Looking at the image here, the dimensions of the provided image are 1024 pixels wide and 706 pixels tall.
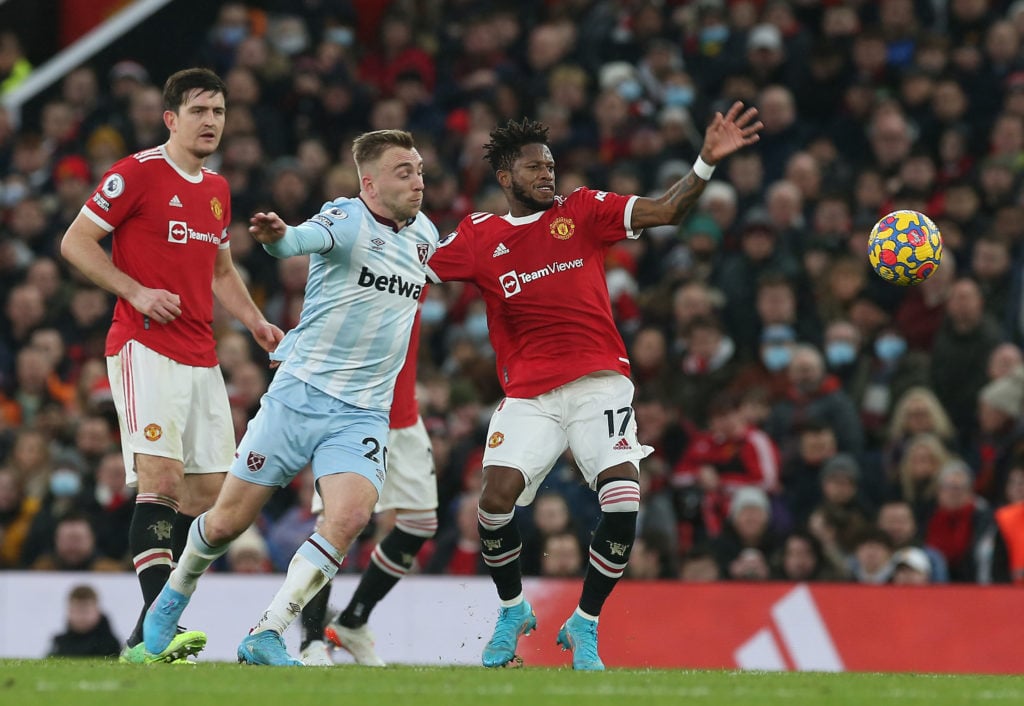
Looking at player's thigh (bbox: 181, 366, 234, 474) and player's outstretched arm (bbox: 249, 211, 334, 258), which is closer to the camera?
player's outstretched arm (bbox: 249, 211, 334, 258)

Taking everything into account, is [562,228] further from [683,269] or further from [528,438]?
[683,269]

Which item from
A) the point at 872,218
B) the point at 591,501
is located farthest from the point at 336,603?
the point at 872,218

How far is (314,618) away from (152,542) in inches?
64.7

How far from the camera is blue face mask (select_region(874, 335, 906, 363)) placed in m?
14.2

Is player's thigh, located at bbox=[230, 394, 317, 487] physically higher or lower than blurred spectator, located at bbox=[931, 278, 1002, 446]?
higher

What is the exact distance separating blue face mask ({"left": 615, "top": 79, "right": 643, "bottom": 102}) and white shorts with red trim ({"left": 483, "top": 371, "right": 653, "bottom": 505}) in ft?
27.6

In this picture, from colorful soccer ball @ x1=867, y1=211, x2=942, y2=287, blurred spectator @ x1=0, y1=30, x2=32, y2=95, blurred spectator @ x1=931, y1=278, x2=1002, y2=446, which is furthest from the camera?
blurred spectator @ x1=0, y1=30, x2=32, y2=95

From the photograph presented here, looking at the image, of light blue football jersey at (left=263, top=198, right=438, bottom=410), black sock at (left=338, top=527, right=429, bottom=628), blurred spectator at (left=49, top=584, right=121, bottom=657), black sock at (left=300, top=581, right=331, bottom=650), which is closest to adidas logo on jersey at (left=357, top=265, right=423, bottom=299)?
light blue football jersey at (left=263, top=198, right=438, bottom=410)

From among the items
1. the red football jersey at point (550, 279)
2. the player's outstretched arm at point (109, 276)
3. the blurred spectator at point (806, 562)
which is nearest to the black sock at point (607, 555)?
the red football jersey at point (550, 279)

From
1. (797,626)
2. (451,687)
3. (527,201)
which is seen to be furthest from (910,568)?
(451,687)

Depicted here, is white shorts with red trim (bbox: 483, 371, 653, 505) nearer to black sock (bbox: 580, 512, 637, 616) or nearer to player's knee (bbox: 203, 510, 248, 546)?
black sock (bbox: 580, 512, 637, 616)

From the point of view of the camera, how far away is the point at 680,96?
17156 mm

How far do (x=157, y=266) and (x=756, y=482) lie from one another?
18.8ft

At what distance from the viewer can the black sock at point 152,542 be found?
362 inches
